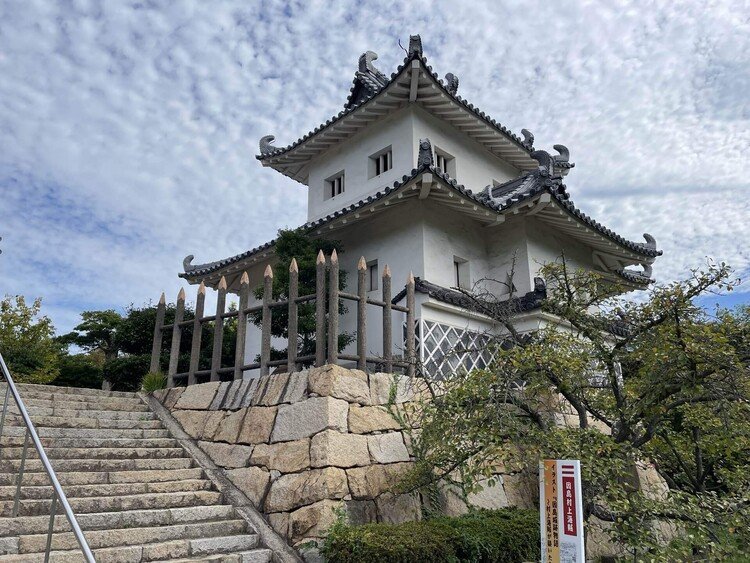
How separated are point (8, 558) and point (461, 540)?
4.22m

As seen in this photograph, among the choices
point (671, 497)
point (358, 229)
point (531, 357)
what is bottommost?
point (671, 497)

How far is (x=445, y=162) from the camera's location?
13.4m

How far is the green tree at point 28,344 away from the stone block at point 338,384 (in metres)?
9.83

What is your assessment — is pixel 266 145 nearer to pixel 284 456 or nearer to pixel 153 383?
pixel 153 383

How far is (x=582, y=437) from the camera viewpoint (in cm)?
493

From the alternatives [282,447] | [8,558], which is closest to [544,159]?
[282,447]

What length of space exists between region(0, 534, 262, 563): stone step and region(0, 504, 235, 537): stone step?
0.39m

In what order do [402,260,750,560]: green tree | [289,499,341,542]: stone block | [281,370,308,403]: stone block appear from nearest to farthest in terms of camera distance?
[402,260,750,560]: green tree < [289,499,341,542]: stone block < [281,370,308,403]: stone block

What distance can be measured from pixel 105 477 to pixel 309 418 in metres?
2.47

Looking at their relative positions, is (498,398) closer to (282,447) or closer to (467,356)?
(282,447)

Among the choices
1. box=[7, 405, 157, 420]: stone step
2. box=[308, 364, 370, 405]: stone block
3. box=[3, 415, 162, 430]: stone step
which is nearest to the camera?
box=[308, 364, 370, 405]: stone block

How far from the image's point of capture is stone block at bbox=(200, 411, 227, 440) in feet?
24.9

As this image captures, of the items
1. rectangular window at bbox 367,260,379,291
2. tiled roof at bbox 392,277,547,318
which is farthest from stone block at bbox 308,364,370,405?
rectangular window at bbox 367,260,379,291

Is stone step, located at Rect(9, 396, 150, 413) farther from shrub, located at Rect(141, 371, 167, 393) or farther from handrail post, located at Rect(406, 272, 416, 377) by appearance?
handrail post, located at Rect(406, 272, 416, 377)
